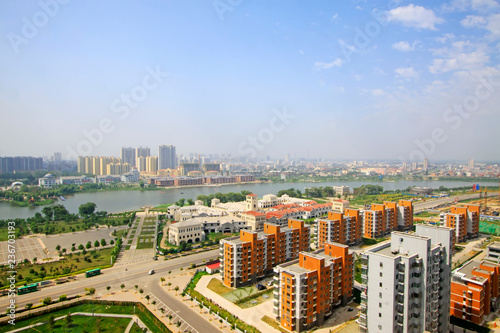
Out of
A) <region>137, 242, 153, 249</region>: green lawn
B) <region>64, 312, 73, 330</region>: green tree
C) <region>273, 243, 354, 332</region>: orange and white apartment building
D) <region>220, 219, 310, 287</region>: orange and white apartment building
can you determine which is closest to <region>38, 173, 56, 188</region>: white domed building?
<region>137, 242, 153, 249</region>: green lawn

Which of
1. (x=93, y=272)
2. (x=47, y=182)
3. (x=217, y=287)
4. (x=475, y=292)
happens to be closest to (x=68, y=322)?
(x=93, y=272)

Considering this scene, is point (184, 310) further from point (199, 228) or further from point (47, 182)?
point (47, 182)

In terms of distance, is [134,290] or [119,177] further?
[119,177]

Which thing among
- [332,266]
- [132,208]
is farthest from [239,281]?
[132,208]

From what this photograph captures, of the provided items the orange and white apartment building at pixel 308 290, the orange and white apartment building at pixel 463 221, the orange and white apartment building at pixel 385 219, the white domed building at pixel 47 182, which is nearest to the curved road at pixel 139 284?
the orange and white apartment building at pixel 308 290

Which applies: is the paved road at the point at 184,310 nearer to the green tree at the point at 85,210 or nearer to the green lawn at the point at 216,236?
the green lawn at the point at 216,236

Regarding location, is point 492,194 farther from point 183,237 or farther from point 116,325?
point 116,325
